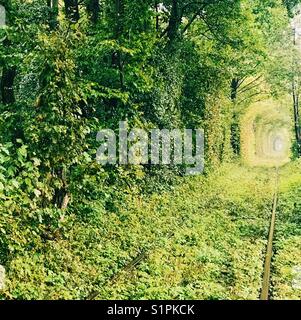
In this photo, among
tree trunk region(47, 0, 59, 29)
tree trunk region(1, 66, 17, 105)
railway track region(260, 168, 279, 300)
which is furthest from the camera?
tree trunk region(1, 66, 17, 105)

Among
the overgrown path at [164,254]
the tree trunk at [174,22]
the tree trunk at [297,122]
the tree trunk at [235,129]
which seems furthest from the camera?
the tree trunk at [297,122]

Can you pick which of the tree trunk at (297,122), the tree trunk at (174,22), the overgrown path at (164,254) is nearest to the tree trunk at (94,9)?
the tree trunk at (174,22)

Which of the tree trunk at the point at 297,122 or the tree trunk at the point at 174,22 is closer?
the tree trunk at the point at 174,22

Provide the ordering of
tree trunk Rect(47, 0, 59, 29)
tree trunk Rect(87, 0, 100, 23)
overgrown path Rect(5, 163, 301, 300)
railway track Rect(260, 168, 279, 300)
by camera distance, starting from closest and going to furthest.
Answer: overgrown path Rect(5, 163, 301, 300)
railway track Rect(260, 168, 279, 300)
tree trunk Rect(47, 0, 59, 29)
tree trunk Rect(87, 0, 100, 23)

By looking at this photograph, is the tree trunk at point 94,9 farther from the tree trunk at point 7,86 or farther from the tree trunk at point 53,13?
the tree trunk at point 7,86

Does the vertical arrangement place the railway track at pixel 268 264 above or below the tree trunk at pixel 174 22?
below

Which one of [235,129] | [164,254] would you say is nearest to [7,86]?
[164,254]

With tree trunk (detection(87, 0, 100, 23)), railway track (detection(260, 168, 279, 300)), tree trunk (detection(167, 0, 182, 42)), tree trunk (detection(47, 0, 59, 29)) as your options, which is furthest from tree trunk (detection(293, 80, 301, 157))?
tree trunk (detection(47, 0, 59, 29))

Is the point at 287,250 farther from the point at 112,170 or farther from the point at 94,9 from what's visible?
the point at 94,9

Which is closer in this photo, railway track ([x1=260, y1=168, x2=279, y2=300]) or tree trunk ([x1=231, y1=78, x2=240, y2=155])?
railway track ([x1=260, y1=168, x2=279, y2=300])

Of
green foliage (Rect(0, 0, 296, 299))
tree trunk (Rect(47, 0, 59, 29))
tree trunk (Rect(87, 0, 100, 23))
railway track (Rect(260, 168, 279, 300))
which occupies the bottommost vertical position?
railway track (Rect(260, 168, 279, 300))

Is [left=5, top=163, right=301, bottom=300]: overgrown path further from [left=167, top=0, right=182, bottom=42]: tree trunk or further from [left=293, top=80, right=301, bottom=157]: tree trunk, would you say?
[left=293, top=80, right=301, bottom=157]: tree trunk
